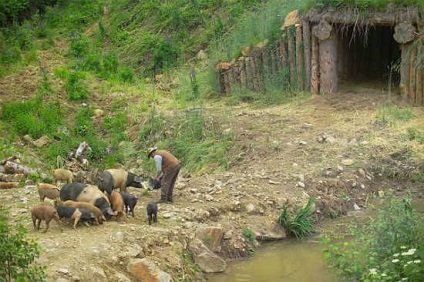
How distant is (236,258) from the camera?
11359 millimetres

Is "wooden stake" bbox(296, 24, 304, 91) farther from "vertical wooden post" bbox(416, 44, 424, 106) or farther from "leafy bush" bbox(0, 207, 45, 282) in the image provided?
"leafy bush" bbox(0, 207, 45, 282)

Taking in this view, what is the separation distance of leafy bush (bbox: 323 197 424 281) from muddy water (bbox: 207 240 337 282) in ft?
3.61

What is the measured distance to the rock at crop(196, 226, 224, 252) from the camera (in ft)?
37.1

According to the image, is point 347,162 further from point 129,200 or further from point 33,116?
point 33,116

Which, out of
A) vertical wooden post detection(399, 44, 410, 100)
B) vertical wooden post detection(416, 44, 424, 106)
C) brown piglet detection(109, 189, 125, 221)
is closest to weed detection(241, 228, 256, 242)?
brown piglet detection(109, 189, 125, 221)

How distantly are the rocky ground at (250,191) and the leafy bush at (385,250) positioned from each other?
212cm

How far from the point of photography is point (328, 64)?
54.3 ft

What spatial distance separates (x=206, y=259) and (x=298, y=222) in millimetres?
1772

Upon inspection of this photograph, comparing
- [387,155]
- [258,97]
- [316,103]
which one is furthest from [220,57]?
[387,155]

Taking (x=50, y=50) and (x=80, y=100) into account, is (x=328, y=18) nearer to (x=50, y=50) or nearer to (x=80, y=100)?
(x=80, y=100)

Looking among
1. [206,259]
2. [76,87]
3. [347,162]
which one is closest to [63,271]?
[206,259]

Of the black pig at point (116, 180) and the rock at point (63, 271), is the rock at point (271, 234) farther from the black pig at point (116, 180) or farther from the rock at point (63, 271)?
the rock at point (63, 271)

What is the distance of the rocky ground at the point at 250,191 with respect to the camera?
10.2 m

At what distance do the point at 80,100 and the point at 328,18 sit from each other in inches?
224
